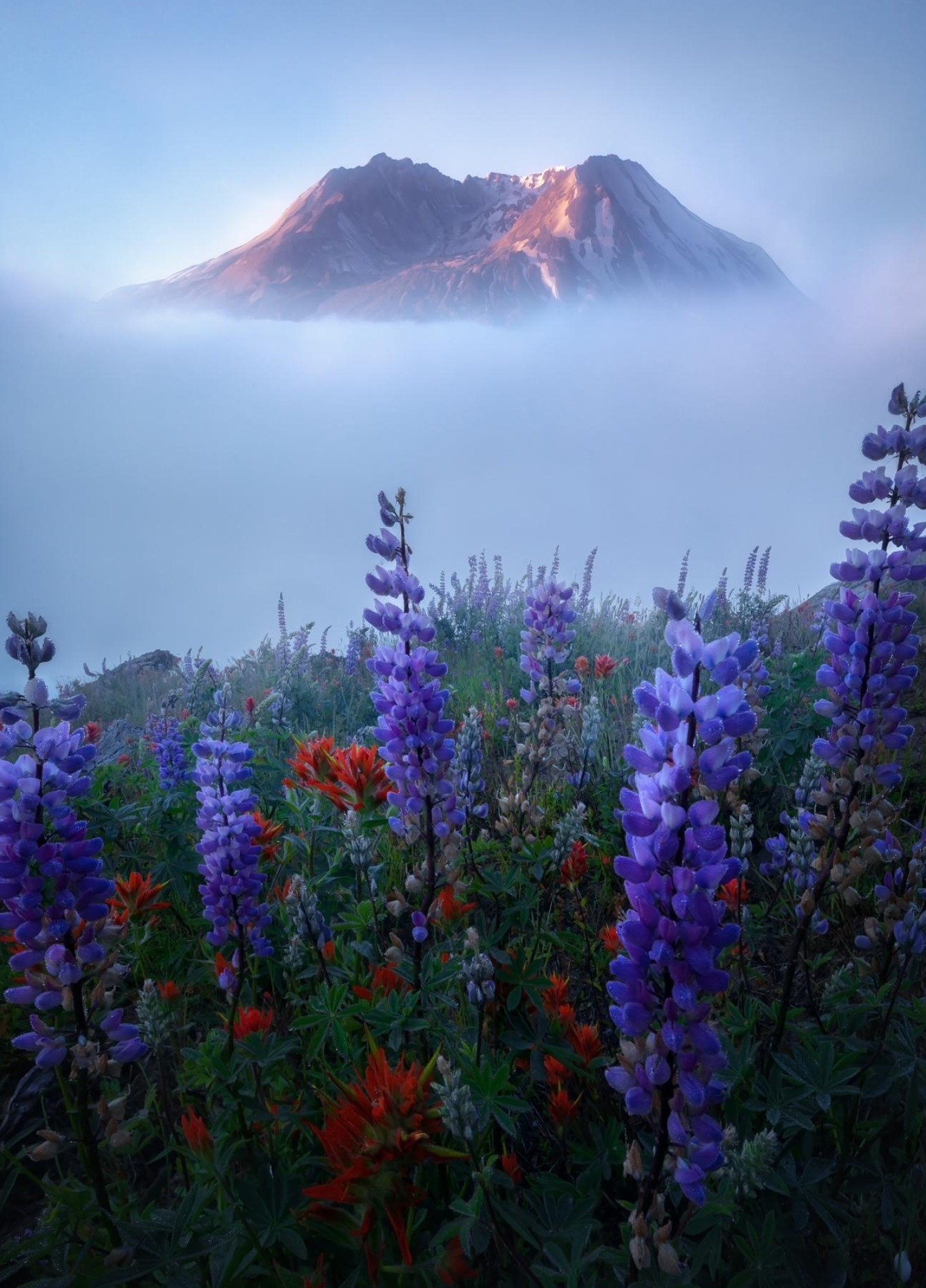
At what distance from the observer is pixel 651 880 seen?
1005 mm

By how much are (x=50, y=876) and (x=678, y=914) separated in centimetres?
123

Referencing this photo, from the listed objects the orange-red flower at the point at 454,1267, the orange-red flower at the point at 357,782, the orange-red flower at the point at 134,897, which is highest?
the orange-red flower at the point at 357,782

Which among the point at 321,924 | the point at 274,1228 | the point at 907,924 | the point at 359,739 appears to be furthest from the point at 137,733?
the point at 907,924

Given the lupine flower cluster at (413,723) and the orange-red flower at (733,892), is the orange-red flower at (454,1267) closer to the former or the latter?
the lupine flower cluster at (413,723)

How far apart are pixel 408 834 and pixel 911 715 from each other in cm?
385

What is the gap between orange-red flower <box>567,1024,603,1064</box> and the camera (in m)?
1.86

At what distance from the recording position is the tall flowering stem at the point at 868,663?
1956 mm

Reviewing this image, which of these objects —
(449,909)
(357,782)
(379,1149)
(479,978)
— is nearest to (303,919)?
(449,909)

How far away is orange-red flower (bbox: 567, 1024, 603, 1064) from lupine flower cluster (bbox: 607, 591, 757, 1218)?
2.65 ft

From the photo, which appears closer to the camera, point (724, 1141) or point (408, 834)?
point (724, 1141)

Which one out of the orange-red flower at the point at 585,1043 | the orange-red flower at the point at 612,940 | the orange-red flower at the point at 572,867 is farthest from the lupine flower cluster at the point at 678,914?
the orange-red flower at the point at 572,867

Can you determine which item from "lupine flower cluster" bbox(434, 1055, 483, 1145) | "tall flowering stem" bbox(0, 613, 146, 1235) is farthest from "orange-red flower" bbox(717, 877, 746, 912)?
"tall flowering stem" bbox(0, 613, 146, 1235)

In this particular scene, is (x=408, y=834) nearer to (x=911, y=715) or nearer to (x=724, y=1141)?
(x=724, y=1141)

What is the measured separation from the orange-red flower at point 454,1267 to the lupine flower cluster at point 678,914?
0.47 meters
